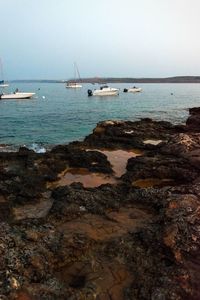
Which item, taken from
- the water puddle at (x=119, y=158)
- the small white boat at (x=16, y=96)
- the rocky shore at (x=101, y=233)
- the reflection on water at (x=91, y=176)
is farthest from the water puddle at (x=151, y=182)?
the small white boat at (x=16, y=96)

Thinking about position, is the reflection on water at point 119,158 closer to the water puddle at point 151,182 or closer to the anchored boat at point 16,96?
the water puddle at point 151,182

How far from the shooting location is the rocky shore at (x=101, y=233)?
8445 millimetres

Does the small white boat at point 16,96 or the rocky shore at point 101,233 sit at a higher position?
the rocky shore at point 101,233

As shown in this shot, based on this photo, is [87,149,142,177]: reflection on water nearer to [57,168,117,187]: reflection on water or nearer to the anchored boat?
[57,168,117,187]: reflection on water

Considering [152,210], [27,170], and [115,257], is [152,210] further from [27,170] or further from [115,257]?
[27,170]

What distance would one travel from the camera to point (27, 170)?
18172 millimetres

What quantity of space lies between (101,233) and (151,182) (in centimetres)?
686

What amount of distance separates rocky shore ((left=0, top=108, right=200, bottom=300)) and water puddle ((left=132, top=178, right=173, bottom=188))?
0.15 feet

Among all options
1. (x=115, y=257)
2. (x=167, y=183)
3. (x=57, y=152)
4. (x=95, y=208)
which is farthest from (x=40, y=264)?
(x=57, y=152)

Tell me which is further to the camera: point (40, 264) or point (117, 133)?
point (117, 133)

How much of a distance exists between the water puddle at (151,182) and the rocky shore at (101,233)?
1.8 inches

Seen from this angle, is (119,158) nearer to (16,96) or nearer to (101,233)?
(101,233)

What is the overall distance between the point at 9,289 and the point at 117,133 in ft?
68.9

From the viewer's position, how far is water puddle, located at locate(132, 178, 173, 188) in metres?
17.0
